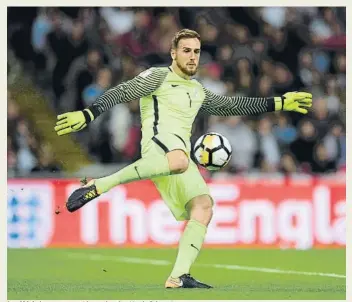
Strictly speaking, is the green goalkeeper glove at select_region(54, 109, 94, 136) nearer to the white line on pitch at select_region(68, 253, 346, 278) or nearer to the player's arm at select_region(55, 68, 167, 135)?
the player's arm at select_region(55, 68, 167, 135)

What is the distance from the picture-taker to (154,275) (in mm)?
13328

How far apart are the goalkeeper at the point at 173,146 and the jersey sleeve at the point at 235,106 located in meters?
0.35

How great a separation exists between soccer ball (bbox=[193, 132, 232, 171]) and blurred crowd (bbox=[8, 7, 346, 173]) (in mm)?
6674

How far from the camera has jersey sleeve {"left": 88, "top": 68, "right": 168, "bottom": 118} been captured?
36.0ft

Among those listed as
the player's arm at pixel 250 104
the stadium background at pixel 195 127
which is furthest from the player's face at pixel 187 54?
the stadium background at pixel 195 127

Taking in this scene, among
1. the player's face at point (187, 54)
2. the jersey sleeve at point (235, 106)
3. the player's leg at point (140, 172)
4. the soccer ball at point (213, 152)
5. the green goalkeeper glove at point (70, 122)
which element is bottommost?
the player's leg at point (140, 172)

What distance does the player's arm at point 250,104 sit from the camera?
467 inches

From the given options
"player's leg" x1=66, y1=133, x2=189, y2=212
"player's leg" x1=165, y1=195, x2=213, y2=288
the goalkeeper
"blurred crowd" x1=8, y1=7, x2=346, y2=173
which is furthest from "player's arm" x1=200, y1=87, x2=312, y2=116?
"blurred crowd" x1=8, y1=7, x2=346, y2=173

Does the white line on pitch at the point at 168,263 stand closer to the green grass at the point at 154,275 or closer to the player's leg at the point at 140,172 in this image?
the green grass at the point at 154,275

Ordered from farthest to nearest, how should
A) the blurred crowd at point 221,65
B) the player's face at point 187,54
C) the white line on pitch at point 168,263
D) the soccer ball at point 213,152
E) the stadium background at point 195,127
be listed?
1. the blurred crowd at point 221,65
2. the stadium background at point 195,127
3. the white line on pitch at point 168,263
4. the soccer ball at point 213,152
5. the player's face at point 187,54

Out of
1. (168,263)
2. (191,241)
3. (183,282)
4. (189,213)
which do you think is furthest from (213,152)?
(168,263)
